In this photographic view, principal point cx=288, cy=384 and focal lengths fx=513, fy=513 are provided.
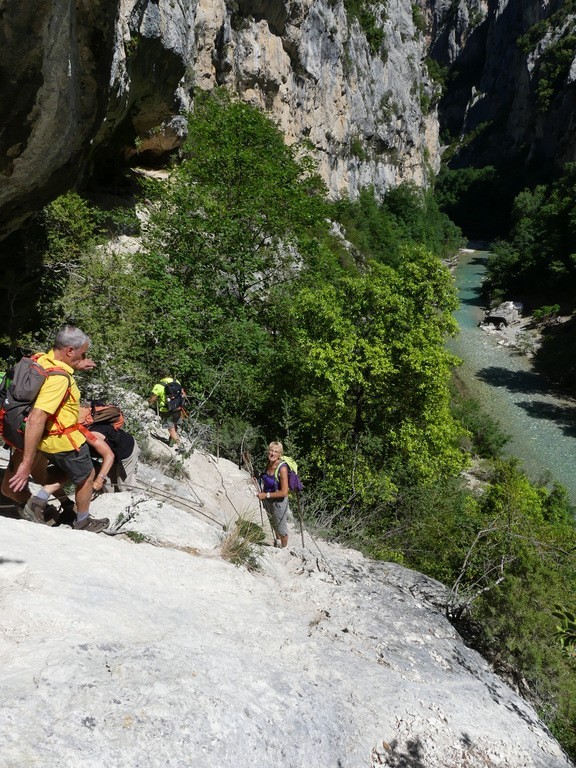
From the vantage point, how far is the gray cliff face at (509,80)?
64500mm

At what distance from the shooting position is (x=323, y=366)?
1088 cm

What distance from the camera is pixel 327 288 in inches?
481

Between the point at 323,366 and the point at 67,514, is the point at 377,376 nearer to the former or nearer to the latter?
the point at 323,366

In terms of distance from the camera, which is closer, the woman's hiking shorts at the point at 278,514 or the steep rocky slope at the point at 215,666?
the steep rocky slope at the point at 215,666

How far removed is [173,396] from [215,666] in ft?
18.1

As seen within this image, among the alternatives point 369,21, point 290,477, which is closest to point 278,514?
point 290,477

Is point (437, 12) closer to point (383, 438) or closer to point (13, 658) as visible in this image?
point (383, 438)

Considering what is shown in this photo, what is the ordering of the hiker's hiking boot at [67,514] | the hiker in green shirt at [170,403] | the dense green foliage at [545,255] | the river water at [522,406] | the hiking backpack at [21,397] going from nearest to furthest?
the hiking backpack at [21,397]
the hiker's hiking boot at [67,514]
the hiker in green shirt at [170,403]
the river water at [522,406]
the dense green foliage at [545,255]

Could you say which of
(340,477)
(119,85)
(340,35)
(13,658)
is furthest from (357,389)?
(340,35)

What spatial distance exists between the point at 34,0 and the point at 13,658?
541cm

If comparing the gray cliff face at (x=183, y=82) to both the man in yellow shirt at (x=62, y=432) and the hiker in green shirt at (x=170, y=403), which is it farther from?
the man in yellow shirt at (x=62, y=432)

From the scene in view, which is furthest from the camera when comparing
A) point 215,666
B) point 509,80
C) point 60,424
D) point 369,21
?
point 509,80

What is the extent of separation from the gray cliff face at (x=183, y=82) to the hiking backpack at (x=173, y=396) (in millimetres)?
3144

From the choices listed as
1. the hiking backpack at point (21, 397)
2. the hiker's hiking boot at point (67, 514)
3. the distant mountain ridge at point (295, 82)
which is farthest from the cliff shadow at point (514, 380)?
the hiking backpack at point (21, 397)
